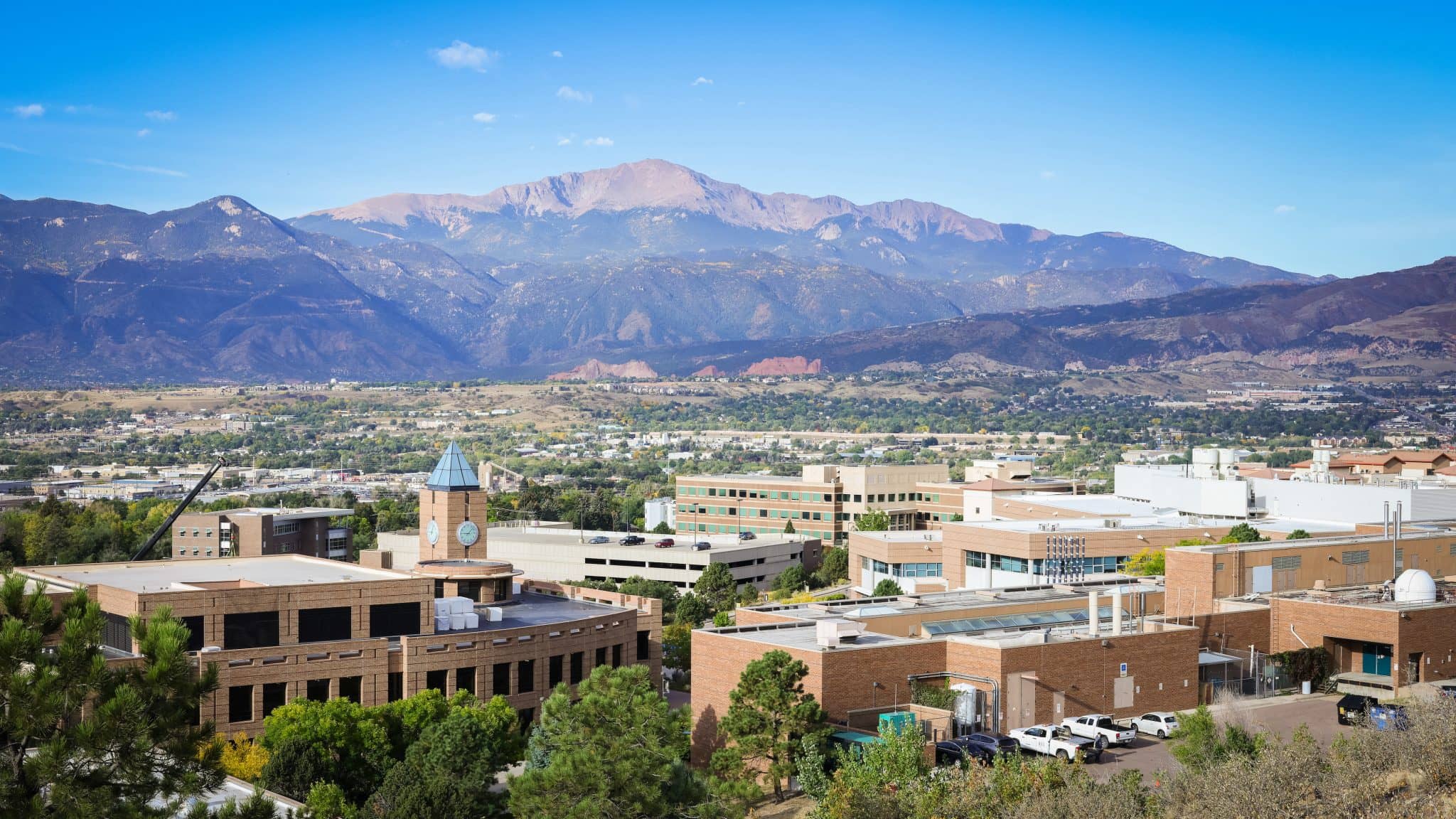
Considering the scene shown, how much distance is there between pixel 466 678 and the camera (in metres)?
54.9

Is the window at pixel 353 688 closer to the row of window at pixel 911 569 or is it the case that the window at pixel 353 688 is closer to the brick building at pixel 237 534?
the row of window at pixel 911 569

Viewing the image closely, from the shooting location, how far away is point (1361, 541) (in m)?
69.5

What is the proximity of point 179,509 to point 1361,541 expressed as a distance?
79604 mm

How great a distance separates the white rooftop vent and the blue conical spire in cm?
3789

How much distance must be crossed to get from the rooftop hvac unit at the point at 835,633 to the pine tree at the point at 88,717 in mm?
21628

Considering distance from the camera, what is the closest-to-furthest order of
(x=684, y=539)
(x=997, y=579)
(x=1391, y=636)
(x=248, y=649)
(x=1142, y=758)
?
(x=1142, y=758) → (x=248, y=649) → (x=1391, y=636) → (x=997, y=579) → (x=684, y=539)

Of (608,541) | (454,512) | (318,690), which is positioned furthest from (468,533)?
(608,541)

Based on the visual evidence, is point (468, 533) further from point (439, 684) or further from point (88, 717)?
point (88, 717)

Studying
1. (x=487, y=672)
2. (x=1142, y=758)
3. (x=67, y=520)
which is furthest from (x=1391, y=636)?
(x=67, y=520)

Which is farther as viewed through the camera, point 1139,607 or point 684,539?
point 684,539

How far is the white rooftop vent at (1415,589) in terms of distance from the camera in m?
57.5

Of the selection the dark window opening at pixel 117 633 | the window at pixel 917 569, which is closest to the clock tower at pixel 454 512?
the dark window opening at pixel 117 633

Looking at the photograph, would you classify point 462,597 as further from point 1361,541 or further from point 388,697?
point 1361,541

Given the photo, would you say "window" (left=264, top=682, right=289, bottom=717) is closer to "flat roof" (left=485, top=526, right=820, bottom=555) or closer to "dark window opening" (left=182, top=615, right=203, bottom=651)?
"dark window opening" (left=182, top=615, right=203, bottom=651)
